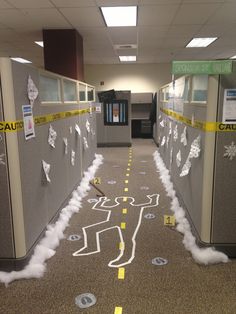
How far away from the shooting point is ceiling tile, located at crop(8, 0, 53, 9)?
3707 millimetres

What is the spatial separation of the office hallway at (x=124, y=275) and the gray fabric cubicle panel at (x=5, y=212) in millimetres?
245

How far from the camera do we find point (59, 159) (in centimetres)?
297

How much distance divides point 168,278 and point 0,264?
3.97 ft

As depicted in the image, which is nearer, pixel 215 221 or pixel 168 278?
pixel 168 278

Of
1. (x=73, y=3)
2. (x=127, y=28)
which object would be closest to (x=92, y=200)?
(x=73, y=3)

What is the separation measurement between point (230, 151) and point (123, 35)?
171 inches

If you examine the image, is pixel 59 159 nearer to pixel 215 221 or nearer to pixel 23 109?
pixel 23 109

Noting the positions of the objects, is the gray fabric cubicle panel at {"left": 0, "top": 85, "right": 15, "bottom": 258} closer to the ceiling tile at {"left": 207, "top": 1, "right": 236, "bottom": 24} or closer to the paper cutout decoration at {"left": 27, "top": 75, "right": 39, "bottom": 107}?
the paper cutout decoration at {"left": 27, "top": 75, "right": 39, "bottom": 107}

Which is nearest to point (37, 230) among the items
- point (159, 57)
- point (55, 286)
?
point (55, 286)

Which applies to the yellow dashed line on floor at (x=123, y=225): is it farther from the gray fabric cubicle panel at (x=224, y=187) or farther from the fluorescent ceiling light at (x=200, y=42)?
the fluorescent ceiling light at (x=200, y=42)

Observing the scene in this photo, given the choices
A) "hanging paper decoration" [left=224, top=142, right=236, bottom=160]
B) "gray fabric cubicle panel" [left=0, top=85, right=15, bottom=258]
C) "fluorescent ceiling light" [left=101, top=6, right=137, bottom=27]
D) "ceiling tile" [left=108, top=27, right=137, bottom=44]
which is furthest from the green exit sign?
"ceiling tile" [left=108, top=27, right=137, bottom=44]

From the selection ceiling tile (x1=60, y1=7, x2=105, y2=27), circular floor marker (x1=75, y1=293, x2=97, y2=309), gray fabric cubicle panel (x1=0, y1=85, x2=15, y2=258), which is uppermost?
ceiling tile (x1=60, y1=7, x2=105, y2=27)

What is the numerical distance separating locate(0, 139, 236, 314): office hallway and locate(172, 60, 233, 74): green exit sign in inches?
55.8

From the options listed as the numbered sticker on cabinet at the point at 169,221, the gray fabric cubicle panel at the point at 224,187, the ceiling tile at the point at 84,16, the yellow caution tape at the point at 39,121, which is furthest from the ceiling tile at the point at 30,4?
the numbered sticker on cabinet at the point at 169,221
